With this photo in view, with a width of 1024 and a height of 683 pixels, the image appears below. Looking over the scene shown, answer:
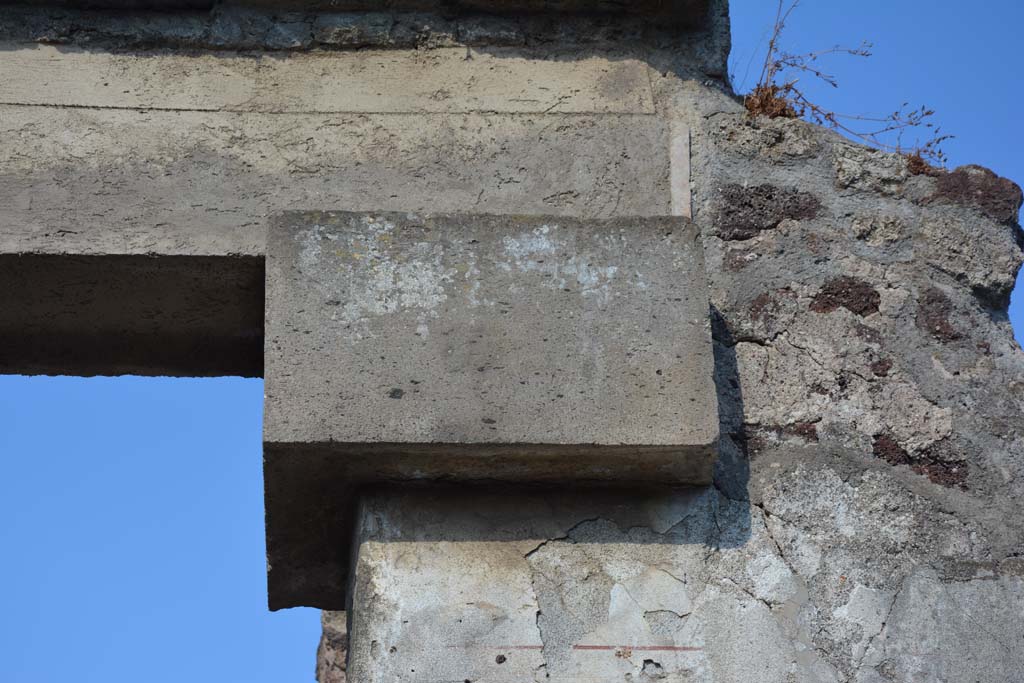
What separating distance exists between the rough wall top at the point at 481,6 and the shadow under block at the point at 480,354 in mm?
693

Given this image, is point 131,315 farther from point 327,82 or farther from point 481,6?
point 481,6

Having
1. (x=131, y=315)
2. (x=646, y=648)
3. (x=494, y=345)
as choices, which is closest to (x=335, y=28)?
(x=131, y=315)

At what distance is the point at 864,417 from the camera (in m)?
3.51

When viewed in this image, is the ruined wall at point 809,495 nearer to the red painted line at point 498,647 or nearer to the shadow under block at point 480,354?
the red painted line at point 498,647

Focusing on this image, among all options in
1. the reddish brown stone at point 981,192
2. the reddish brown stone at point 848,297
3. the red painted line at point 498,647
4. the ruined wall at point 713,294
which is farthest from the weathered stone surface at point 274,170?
the red painted line at point 498,647

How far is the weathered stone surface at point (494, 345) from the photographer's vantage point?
3244 mm

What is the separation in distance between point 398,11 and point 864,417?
4.98 feet

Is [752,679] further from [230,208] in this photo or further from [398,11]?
[398,11]

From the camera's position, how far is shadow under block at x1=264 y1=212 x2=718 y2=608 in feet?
10.6

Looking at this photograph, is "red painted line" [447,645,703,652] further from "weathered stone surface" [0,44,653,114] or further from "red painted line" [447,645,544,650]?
"weathered stone surface" [0,44,653,114]

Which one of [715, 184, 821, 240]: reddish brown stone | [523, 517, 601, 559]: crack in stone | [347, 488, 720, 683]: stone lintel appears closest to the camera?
[347, 488, 720, 683]: stone lintel

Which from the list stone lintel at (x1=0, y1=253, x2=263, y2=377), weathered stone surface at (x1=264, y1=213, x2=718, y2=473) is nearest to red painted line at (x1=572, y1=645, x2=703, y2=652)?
weathered stone surface at (x1=264, y1=213, x2=718, y2=473)

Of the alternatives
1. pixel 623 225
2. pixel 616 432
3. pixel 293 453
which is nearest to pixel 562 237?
pixel 623 225

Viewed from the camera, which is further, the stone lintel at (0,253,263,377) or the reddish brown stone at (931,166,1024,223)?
the reddish brown stone at (931,166,1024,223)
